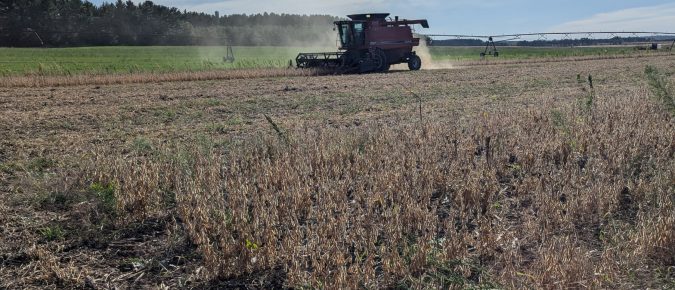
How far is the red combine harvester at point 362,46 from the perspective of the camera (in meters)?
28.6

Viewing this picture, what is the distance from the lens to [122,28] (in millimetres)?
62344

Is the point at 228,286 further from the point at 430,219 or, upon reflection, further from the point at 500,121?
the point at 500,121

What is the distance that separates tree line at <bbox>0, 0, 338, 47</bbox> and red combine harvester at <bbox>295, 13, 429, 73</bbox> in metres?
13.7

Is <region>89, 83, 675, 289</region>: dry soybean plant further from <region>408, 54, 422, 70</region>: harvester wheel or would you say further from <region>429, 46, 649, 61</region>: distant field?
<region>429, 46, 649, 61</region>: distant field

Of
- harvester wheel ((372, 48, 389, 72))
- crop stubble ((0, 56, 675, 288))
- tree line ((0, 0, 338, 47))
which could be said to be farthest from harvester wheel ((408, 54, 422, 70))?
crop stubble ((0, 56, 675, 288))

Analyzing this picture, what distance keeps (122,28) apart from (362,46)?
4026 centimetres

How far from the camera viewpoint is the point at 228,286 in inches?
175

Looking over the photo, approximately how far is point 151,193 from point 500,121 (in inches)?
210

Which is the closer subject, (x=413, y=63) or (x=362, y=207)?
(x=362, y=207)

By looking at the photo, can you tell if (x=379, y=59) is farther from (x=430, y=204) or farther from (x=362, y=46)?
(x=430, y=204)

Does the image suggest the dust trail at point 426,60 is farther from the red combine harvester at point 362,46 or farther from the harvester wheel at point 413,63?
the red combine harvester at point 362,46

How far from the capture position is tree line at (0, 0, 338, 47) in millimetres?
52875

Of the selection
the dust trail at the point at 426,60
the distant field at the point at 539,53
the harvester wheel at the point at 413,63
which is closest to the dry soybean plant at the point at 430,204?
the harvester wheel at the point at 413,63

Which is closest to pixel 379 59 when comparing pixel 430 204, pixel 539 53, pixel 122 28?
pixel 430 204
